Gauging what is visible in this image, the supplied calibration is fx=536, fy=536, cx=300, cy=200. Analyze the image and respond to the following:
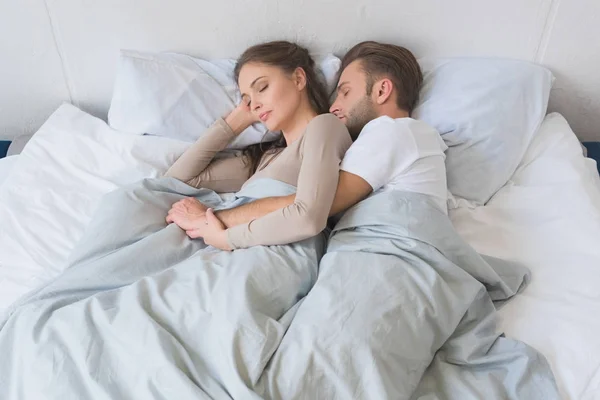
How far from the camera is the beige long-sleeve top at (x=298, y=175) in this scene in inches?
43.8

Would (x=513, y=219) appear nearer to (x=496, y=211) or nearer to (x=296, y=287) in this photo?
(x=496, y=211)

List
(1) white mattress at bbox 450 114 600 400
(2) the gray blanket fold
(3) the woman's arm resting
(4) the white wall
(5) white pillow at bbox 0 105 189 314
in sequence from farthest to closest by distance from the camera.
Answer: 1. (4) the white wall
2. (5) white pillow at bbox 0 105 189 314
3. (3) the woman's arm resting
4. (1) white mattress at bbox 450 114 600 400
5. (2) the gray blanket fold

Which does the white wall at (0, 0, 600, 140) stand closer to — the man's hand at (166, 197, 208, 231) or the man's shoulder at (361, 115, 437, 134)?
the man's shoulder at (361, 115, 437, 134)

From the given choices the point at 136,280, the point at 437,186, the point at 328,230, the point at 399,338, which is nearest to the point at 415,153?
the point at 437,186

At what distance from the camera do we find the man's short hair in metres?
1.36

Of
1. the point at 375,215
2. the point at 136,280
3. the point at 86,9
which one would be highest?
the point at 86,9

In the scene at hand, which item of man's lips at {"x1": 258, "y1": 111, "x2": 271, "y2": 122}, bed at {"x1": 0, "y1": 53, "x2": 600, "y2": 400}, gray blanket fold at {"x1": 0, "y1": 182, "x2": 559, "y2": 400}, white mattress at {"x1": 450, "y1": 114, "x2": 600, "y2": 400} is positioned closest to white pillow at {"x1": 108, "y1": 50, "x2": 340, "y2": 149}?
bed at {"x1": 0, "y1": 53, "x2": 600, "y2": 400}

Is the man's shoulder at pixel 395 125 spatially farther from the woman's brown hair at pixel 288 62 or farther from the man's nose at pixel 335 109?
the woman's brown hair at pixel 288 62

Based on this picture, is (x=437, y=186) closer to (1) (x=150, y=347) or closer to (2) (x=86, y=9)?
(1) (x=150, y=347)

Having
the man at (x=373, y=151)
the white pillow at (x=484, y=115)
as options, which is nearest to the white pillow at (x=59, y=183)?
the man at (x=373, y=151)

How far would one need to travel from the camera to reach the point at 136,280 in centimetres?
110

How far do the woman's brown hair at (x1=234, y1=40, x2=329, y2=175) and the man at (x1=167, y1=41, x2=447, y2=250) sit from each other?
72 mm

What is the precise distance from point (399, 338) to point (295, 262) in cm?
27

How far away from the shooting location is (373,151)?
1157 mm
